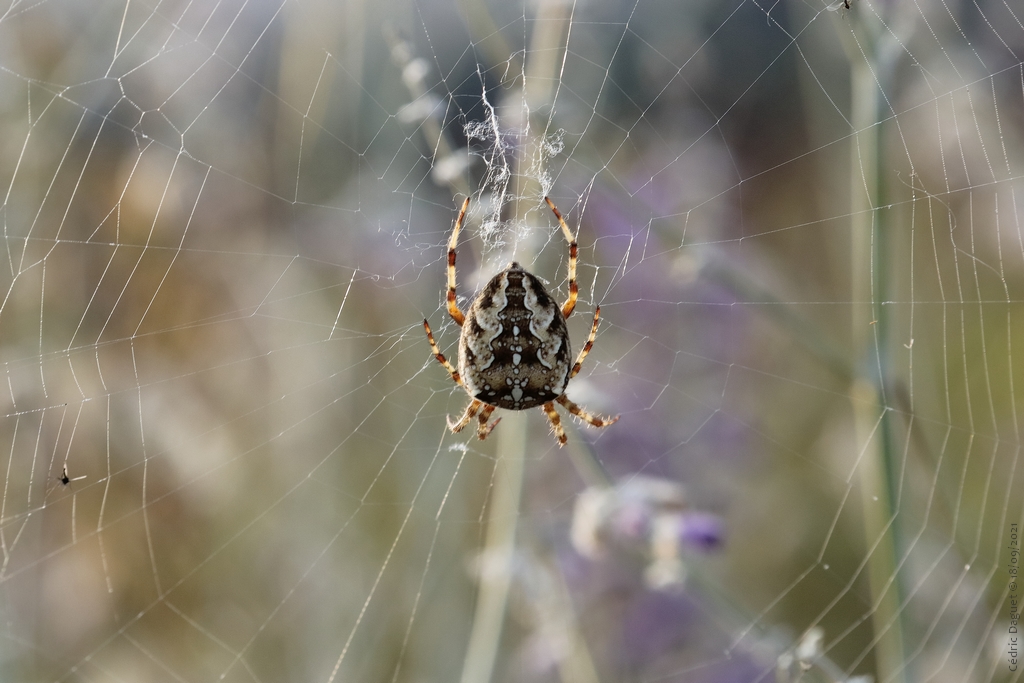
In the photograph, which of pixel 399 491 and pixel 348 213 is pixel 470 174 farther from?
pixel 399 491

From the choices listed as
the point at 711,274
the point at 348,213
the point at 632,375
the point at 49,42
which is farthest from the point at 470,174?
the point at 49,42

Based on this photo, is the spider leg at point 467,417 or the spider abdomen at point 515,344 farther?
the spider leg at point 467,417

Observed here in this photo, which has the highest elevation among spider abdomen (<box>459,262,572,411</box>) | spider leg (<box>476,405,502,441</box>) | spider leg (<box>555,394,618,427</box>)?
spider abdomen (<box>459,262,572,411</box>)

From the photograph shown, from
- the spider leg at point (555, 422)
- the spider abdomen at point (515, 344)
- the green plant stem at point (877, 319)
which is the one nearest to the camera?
the green plant stem at point (877, 319)

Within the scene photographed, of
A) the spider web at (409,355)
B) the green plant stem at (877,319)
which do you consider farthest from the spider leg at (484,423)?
the green plant stem at (877,319)

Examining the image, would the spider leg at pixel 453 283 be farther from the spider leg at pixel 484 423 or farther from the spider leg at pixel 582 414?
the spider leg at pixel 582 414

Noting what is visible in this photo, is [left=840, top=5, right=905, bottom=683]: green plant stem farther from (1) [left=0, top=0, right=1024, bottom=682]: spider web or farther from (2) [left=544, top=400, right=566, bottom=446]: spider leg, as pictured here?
(2) [left=544, top=400, right=566, bottom=446]: spider leg

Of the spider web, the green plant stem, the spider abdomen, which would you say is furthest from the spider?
the green plant stem

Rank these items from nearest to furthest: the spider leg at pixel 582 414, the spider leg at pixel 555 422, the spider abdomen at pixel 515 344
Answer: the spider abdomen at pixel 515 344 → the spider leg at pixel 555 422 → the spider leg at pixel 582 414

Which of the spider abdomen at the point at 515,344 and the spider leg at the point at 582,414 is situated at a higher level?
the spider abdomen at the point at 515,344
